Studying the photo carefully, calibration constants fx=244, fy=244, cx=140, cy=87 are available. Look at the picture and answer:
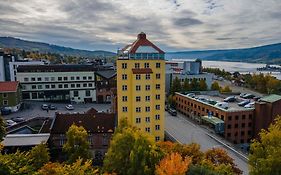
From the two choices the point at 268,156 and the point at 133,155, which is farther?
the point at 268,156

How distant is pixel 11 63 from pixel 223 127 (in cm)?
6725

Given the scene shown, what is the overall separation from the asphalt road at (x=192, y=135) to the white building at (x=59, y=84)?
89.7 feet

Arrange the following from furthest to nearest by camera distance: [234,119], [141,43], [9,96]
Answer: [9,96] → [234,119] → [141,43]

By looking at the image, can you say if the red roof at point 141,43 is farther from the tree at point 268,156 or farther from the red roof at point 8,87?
the red roof at point 8,87

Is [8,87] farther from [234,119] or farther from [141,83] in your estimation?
[234,119]

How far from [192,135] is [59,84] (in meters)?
42.9

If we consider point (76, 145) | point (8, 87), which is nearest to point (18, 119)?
point (8, 87)

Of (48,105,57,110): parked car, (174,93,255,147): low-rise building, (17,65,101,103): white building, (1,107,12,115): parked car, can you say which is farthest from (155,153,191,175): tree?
(17,65,101,103): white building

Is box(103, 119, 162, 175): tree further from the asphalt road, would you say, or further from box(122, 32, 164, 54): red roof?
box(122, 32, 164, 54): red roof

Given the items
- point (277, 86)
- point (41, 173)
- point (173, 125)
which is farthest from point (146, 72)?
point (277, 86)

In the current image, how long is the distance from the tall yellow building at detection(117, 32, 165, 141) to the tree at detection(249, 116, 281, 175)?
17627mm

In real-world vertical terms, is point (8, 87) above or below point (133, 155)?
above

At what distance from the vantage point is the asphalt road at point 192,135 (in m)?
35.8

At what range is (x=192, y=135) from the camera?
43.9 m
